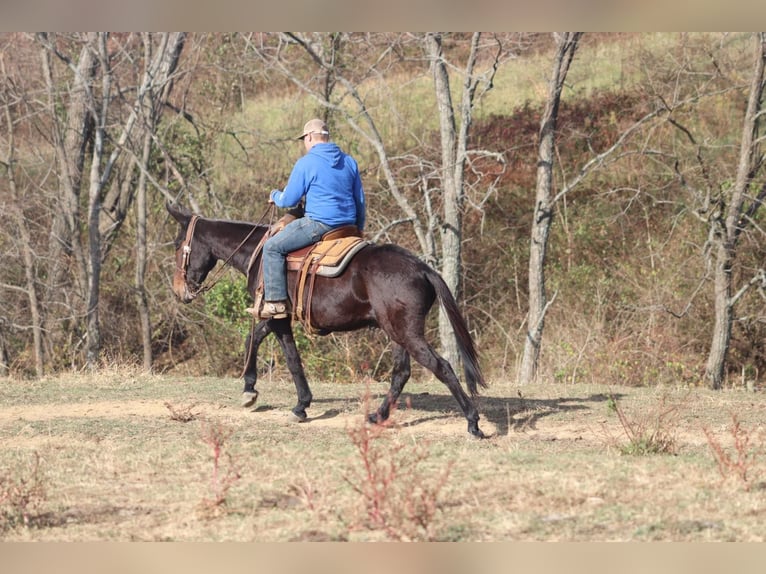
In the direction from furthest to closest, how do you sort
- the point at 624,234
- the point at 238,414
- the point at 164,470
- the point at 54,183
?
the point at 54,183 < the point at 624,234 < the point at 238,414 < the point at 164,470

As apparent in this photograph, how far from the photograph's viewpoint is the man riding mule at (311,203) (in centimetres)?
927

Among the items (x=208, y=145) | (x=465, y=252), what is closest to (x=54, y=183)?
(x=208, y=145)

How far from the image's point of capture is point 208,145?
69.8 ft

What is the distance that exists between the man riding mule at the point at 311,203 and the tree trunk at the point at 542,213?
6679 mm

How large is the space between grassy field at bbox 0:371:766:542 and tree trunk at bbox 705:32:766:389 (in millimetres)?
4549

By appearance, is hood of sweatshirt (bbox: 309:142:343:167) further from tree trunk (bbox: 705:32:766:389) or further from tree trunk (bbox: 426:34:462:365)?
tree trunk (bbox: 705:32:766:389)

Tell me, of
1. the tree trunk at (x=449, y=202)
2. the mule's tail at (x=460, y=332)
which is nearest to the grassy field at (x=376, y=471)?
the mule's tail at (x=460, y=332)

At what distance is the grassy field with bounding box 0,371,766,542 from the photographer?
6.04 meters

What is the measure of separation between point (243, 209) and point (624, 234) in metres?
8.04

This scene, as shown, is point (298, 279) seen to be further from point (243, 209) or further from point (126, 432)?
point (243, 209)

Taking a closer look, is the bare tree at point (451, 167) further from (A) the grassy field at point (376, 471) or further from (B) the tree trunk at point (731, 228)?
(A) the grassy field at point (376, 471)

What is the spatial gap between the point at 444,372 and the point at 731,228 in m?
8.41

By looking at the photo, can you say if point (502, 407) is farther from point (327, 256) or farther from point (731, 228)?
point (731, 228)

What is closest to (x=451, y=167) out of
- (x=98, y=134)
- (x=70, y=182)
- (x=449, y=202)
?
(x=449, y=202)
